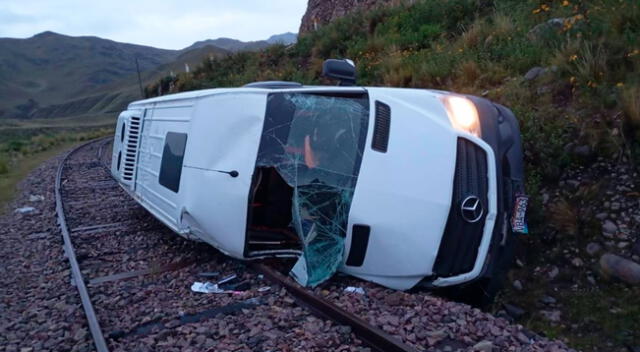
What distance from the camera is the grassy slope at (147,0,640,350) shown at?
4723mm

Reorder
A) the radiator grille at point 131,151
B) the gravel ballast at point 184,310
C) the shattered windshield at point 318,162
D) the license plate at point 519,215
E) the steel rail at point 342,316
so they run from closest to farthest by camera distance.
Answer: the steel rail at point 342,316, the gravel ballast at point 184,310, the license plate at point 519,215, the shattered windshield at point 318,162, the radiator grille at point 131,151

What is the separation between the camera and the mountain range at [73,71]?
110625mm

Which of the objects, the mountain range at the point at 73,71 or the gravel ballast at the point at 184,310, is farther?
the mountain range at the point at 73,71

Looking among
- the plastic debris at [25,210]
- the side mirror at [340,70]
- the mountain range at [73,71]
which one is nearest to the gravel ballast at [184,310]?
the side mirror at [340,70]

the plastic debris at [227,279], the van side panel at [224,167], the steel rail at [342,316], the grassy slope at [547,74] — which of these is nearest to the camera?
the steel rail at [342,316]

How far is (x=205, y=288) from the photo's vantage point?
527cm

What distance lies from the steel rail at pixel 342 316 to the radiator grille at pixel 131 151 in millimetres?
3428

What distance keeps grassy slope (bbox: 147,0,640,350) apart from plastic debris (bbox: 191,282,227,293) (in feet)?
8.41

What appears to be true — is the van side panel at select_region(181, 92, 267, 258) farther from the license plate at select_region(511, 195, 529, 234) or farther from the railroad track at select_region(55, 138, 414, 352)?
the license plate at select_region(511, 195, 529, 234)

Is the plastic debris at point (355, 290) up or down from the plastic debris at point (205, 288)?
up

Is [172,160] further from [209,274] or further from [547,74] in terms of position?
[547,74]

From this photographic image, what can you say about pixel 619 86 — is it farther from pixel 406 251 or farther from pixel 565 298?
pixel 406 251

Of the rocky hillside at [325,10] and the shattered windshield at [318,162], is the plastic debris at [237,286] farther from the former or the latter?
the rocky hillside at [325,10]

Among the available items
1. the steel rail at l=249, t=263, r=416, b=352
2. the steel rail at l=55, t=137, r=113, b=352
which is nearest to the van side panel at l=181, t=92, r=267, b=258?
the steel rail at l=249, t=263, r=416, b=352
